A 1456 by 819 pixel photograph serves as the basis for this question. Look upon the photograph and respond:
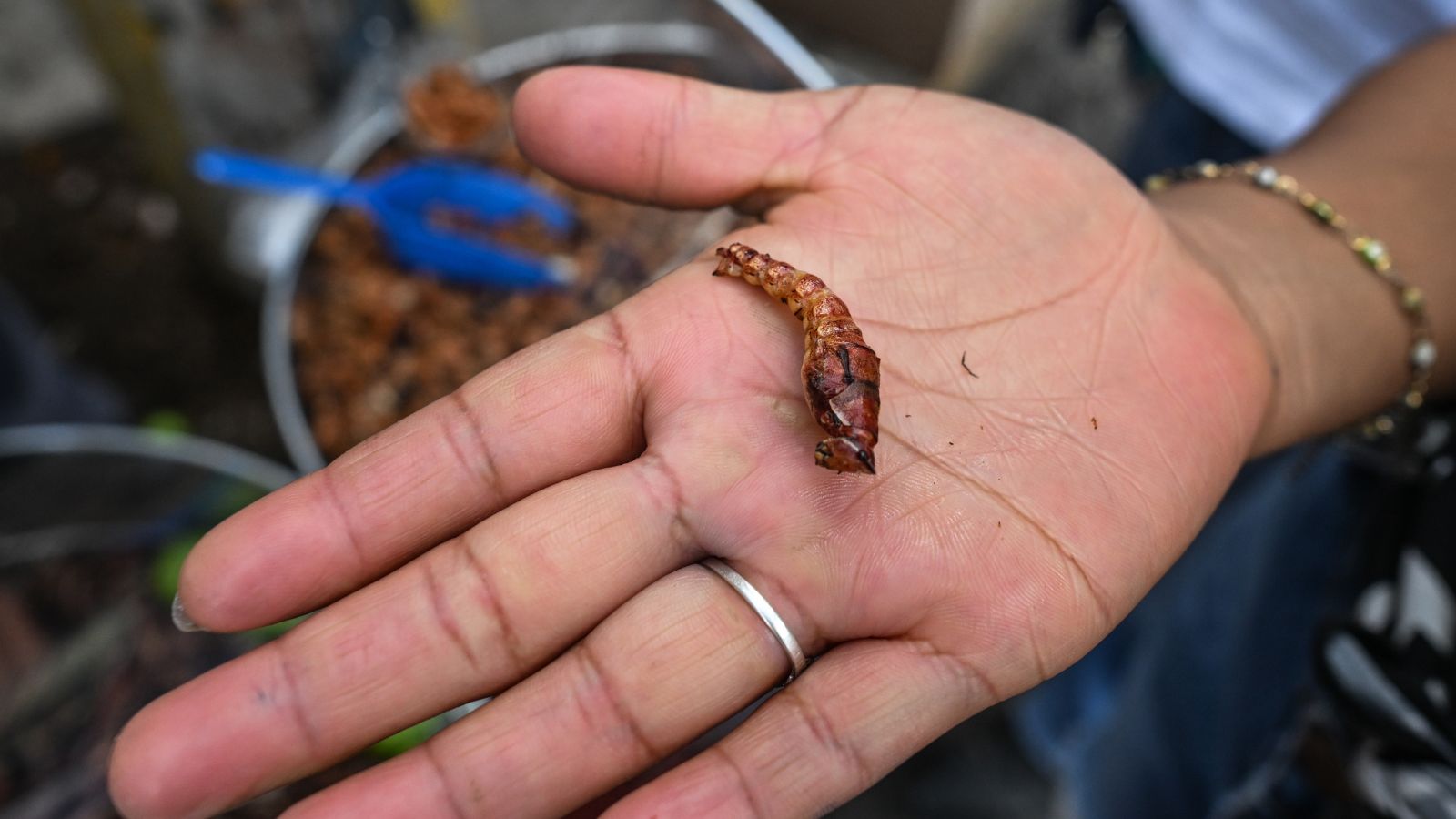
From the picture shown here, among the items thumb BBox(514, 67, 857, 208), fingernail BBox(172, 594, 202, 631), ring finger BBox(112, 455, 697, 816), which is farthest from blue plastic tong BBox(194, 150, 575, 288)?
fingernail BBox(172, 594, 202, 631)

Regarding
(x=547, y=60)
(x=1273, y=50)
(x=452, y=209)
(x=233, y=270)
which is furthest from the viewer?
(x=233, y=270)

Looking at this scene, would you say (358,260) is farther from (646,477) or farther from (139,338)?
(646,477)

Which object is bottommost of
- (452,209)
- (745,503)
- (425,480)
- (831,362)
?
(745,503)

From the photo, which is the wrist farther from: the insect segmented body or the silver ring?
the silver ring

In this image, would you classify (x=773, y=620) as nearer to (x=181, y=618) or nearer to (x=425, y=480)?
(x=425, y=480)

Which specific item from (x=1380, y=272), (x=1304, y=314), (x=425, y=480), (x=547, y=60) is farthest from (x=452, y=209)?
(x=1380, y=272)

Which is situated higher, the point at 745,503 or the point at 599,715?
the point at 745,503
